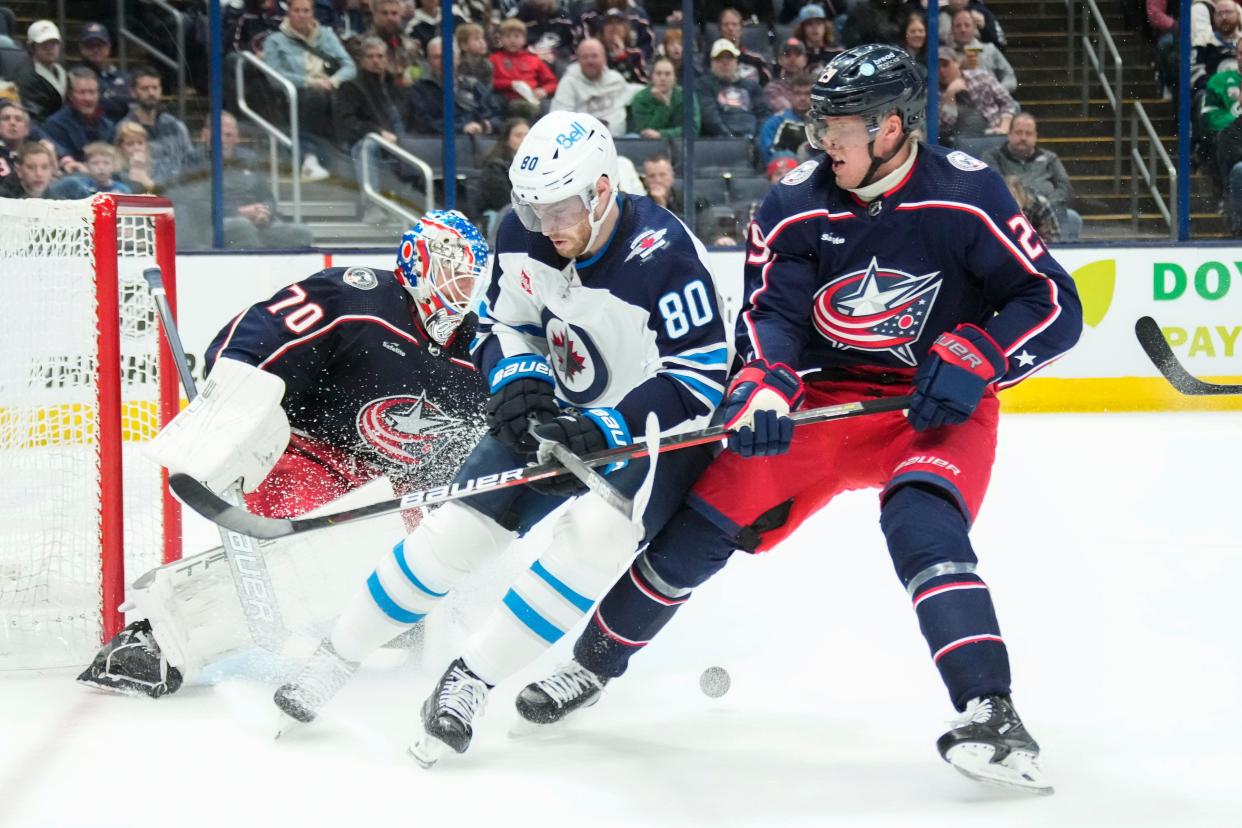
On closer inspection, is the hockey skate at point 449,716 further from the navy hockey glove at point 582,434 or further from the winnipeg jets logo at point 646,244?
the winnipeg jets logo at point 646,244

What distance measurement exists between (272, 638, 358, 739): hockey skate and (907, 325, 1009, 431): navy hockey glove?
3.20 ft

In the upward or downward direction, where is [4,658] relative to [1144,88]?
downward

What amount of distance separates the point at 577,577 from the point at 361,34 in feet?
16.2

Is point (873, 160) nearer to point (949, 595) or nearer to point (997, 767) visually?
point (949, 595)

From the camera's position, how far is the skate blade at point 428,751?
214 centimetres

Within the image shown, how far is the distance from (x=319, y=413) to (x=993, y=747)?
5.09 ft

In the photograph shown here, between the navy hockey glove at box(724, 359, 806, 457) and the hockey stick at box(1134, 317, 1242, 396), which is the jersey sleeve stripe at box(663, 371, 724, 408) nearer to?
the navy hockey glove at box(724, 359, 806, 457)

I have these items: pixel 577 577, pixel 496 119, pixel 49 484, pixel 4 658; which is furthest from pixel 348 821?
pixel 496 119

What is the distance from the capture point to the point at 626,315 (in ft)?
7.60

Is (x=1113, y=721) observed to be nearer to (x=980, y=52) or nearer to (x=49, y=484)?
(x=49, y=484)

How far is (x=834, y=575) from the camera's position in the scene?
3465 millimetres

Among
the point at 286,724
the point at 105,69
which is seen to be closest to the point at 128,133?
the point at 105,69

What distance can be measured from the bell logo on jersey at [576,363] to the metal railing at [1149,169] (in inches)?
184

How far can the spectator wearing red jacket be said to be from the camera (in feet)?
21.6
